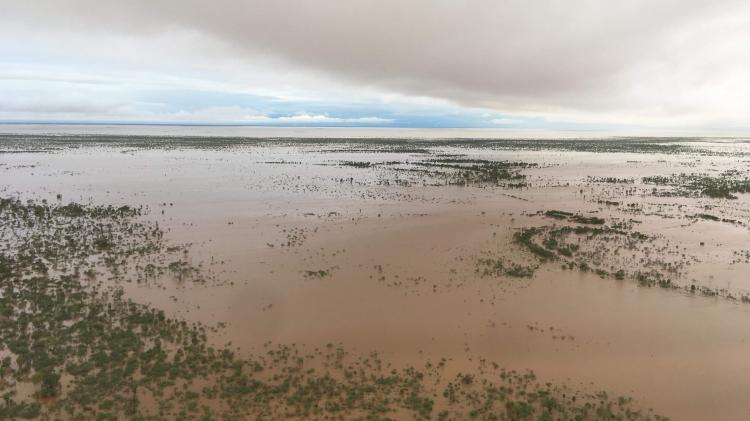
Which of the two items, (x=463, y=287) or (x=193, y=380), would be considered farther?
(x=463, y=287)

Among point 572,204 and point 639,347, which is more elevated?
point 572,204

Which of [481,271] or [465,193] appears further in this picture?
[465,193]

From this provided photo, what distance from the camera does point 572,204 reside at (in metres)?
33.0

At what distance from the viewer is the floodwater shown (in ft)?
39.2

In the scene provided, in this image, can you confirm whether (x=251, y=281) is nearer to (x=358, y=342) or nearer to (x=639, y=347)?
(x=358, y=342)

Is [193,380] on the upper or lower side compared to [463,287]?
lower

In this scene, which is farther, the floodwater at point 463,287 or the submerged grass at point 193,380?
the floodwater at point 463,287

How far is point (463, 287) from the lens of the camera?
17.0 m

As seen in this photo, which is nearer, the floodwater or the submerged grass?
the submerged grass

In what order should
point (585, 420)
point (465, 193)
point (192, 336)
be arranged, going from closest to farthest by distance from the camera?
point (585, 420) → point (192, 336) → point (465, 193)

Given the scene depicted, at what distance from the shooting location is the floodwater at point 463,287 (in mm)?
11961

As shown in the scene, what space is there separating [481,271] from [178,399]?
13026 millimetres

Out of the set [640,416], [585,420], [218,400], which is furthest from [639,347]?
[218,400]

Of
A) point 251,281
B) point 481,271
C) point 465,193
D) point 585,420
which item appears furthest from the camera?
point 465,193
